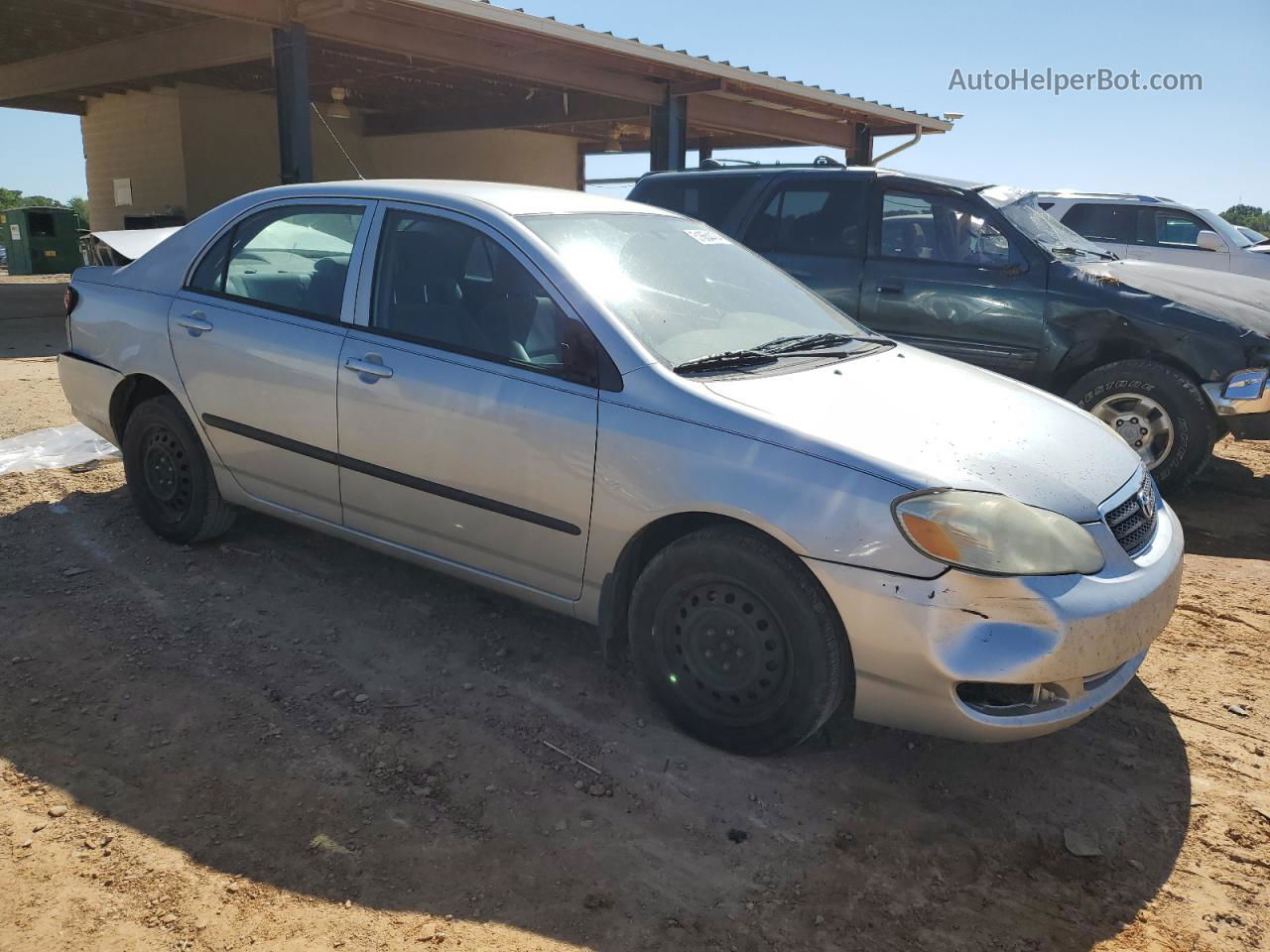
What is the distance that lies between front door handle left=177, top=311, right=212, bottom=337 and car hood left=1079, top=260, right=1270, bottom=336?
4.98 m

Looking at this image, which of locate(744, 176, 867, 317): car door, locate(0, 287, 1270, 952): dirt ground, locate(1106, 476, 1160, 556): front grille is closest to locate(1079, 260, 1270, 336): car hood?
locate(744, 176, 867, 317): car door

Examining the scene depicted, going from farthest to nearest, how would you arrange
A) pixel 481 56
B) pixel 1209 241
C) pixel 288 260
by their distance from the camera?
pixel 481 56, pixel 1209 241, pixel 288 260

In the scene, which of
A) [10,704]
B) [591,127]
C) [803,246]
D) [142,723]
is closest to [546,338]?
[142,723]

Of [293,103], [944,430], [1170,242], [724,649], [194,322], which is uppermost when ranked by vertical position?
[293,103]

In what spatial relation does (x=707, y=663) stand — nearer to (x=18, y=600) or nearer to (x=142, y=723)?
(x=142, y=723)

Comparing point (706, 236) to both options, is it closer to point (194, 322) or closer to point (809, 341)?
point (809, 341)

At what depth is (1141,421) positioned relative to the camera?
6.03 meters

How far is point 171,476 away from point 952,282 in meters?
4.72

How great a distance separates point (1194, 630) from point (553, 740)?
8.94 ft

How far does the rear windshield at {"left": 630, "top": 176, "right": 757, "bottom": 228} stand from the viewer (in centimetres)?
728

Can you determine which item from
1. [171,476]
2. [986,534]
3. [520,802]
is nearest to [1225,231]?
[986,534]

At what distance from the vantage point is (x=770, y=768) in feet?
9.96

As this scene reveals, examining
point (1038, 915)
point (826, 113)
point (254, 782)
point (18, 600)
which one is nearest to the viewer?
point (1038, 915)

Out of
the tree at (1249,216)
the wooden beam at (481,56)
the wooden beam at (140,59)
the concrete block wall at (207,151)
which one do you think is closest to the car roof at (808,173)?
the wooden beam at (481,56)
